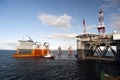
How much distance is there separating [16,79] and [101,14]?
59.1 m

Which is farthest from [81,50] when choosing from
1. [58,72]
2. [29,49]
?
[29,49]

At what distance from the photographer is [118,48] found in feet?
197

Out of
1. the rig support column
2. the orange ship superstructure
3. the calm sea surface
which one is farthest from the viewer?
the orange ship superstructure

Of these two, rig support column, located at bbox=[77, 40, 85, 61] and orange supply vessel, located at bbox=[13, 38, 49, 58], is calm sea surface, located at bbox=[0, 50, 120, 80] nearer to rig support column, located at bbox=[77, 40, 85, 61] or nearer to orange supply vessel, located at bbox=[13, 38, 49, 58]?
rig support column, located at bbox=[77, 40, 85, 61]

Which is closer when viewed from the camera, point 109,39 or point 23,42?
point 109,39

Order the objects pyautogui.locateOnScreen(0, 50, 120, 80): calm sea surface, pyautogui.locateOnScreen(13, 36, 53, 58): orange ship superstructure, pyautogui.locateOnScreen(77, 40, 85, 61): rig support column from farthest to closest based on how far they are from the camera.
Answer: pyautogui.locateOnScreen(13, 36, 53, 58): orange ship superstructure < pyautogui.locateOnScreen(77, 40, 85, 61): rig support column < pyautogui.locateOnScreen(0, 50, 120, 80): calm sea surface

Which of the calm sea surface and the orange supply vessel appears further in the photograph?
the orange supply vessel

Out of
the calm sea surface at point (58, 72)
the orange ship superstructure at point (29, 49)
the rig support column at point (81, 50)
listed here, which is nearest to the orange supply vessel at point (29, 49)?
the orange ship superstructure at point (29, 49)

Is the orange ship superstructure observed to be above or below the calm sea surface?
above

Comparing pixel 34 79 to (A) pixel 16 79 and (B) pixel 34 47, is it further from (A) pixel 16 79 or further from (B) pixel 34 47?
(B) pixel 34 47

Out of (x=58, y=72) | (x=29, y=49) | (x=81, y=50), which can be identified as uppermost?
(x=29, y=49)

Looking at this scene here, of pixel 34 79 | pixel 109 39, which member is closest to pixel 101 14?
pixel 109 39

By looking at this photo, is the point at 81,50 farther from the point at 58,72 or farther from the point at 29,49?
the point at 29,49

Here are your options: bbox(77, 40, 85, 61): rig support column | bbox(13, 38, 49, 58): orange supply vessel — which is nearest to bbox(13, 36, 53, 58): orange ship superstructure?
bbox(13, 38, 49, 58): orange supply vessel
